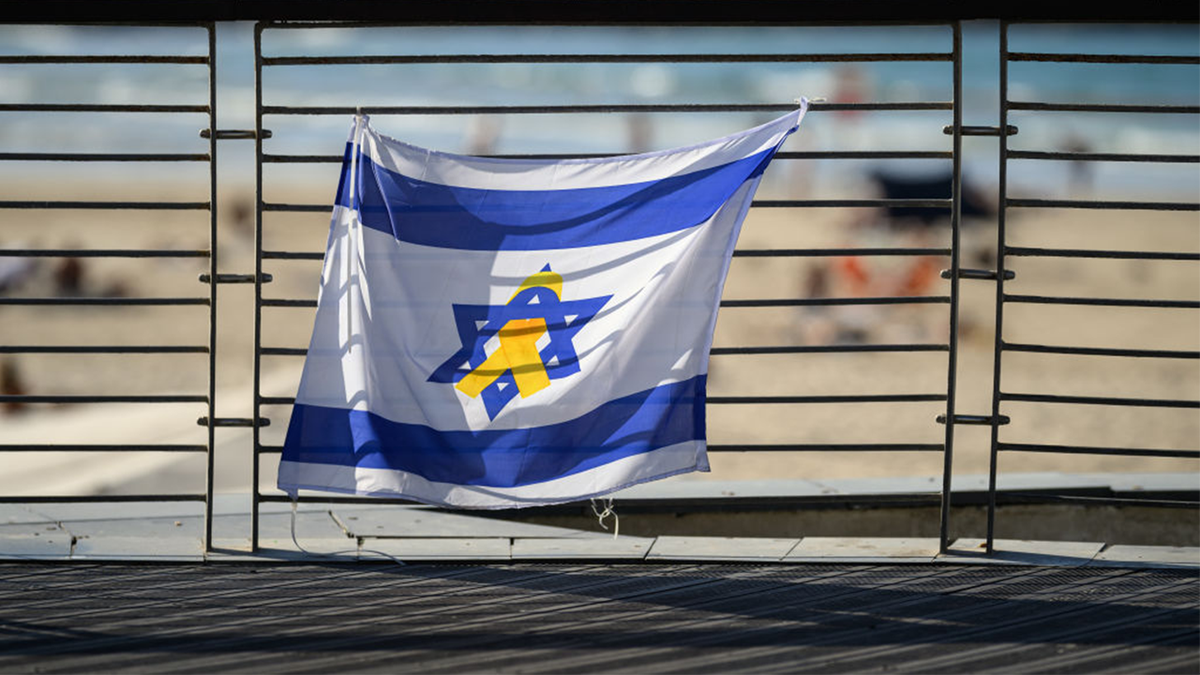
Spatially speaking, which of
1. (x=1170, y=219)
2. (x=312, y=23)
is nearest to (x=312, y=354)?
(x=312, y=23)

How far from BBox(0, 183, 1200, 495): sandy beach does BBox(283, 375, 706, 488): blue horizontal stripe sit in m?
5.05

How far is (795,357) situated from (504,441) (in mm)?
12658

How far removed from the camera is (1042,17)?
16.4 feet

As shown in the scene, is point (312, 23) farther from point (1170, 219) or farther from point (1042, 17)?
point (1170, 219)

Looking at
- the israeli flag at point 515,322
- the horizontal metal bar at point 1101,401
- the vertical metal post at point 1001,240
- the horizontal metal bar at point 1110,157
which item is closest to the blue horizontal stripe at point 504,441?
the israeli flag at point 515,322

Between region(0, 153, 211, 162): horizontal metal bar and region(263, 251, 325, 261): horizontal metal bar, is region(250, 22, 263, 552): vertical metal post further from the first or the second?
region(0, 153, 211, 162): horizontal metal bar

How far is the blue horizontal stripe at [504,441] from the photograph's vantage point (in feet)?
15.9

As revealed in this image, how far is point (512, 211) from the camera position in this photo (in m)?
4.93

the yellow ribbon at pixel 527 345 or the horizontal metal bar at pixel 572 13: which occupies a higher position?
the horizontal metal bar at pixel 572 13

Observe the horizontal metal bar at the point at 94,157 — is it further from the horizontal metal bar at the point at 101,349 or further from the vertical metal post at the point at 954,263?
the vertical metal post at the point at 954,263

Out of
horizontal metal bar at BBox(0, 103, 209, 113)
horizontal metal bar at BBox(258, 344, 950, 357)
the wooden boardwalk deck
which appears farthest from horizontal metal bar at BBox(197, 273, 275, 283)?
the wooden boardwalk deck

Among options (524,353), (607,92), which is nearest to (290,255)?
(524,353)

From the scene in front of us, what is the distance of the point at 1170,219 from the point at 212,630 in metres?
25.3

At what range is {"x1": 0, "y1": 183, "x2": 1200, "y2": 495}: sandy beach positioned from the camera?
11734 mm
